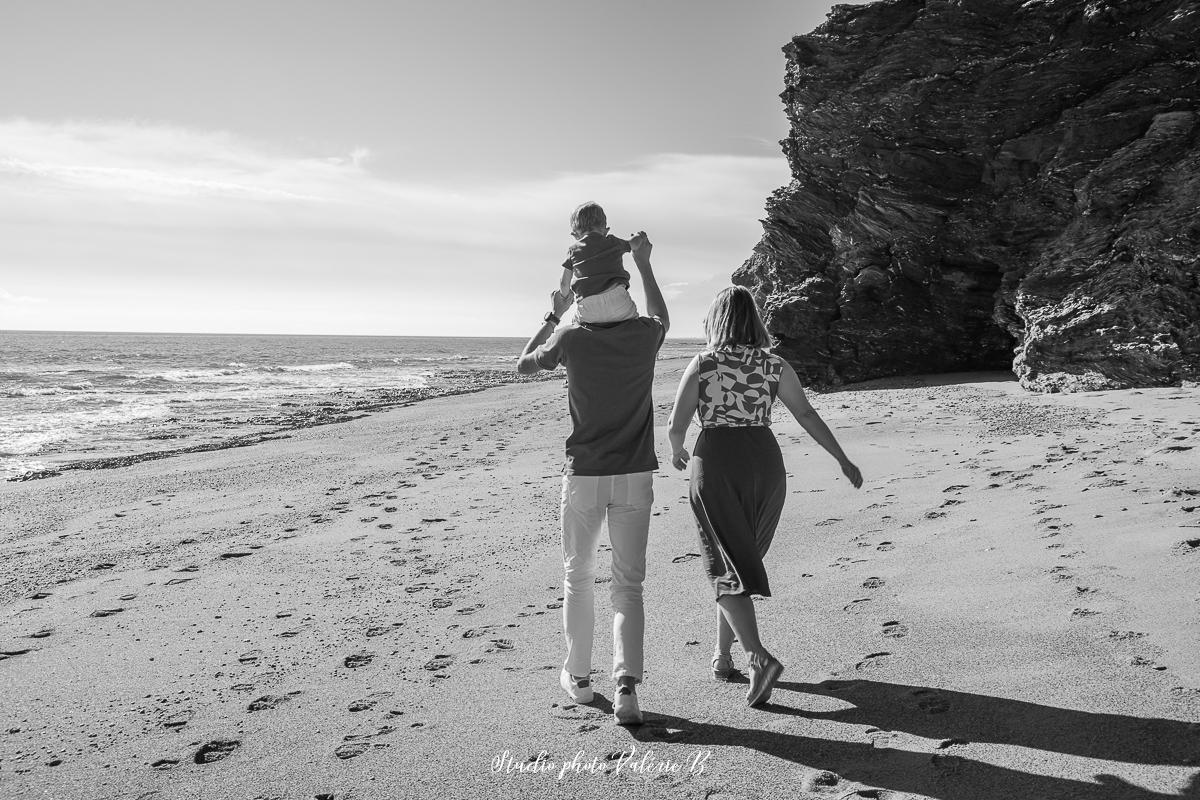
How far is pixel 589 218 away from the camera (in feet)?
12.4

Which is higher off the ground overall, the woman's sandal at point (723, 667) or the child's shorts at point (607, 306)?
the child's shorts at point (607, 306)

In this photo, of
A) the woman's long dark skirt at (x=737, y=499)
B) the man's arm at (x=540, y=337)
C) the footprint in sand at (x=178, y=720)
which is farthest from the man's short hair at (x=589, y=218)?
the footprint in sand at (x=178, y=720)

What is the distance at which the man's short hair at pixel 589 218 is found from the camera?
378 centimetres

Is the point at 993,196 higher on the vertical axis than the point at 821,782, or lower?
higher

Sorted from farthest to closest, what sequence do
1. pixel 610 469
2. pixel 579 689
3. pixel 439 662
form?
pixel 439 662, pixel 579 689, pixel 610 469

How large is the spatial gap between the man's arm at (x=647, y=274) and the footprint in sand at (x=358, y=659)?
2509 millimetres

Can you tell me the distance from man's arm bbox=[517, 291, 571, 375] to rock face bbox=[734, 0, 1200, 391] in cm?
1017

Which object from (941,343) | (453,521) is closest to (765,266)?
(941,343)

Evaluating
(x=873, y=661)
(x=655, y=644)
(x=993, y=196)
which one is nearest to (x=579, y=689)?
(x=655, y=644)

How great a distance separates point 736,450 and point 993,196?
479 inches

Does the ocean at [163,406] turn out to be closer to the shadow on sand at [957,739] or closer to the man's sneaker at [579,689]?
the man's sneaker at [579,689]

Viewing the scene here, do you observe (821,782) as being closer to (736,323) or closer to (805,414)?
(805,414)

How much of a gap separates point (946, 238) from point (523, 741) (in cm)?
1319

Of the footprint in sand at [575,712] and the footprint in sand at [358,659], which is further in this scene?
the footprint in sand at [358,659]
